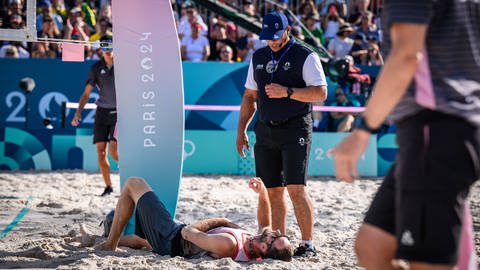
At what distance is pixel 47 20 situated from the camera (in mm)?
13469

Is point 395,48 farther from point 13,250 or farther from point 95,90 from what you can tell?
point 95,90

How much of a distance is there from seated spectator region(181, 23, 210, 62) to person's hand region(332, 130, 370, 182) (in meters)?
10.9

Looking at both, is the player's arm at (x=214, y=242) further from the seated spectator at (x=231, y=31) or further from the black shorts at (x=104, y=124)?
the seated spectator at (x=231, y=31)

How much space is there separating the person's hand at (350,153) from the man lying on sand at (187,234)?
2545mm

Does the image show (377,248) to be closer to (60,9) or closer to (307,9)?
(307,9)

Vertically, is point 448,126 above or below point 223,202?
above

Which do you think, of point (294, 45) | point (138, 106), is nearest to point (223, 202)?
point (138, 106)

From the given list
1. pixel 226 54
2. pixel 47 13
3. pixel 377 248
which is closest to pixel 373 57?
pixel 226 54

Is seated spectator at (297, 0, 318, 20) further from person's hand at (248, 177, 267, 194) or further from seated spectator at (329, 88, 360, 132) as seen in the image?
person's hand at (248, 177, 267, 194)

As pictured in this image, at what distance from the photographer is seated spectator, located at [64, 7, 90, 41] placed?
44.2ft

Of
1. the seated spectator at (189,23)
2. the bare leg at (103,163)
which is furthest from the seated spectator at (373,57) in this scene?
the bare leg at (103,163)

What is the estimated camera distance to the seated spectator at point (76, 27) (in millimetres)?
13469

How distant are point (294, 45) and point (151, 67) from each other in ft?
4.27

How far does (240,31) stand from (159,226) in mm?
9591
